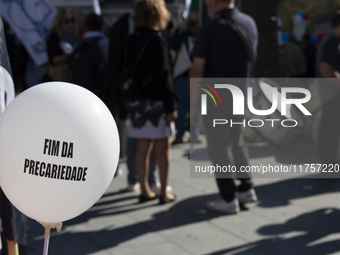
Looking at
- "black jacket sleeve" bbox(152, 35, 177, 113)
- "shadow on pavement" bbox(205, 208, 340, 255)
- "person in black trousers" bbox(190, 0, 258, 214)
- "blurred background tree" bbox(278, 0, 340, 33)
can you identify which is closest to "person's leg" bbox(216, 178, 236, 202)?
"person in black trousers" bbox(190, 0, 258, 214)

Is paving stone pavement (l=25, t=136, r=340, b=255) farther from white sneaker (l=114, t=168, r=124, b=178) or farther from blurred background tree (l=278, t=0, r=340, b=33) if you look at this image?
blurred background tree (l=278, t=0, r=340, b=33)

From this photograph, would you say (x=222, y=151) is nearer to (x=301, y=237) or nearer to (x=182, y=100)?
(x=301, y=237)

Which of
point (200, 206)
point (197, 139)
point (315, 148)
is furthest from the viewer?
point (197, 139)

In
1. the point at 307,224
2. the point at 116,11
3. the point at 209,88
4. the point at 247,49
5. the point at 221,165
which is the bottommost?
the point at 307,224

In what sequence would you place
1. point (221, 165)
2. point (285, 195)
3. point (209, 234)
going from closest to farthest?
point (209, 234) < point (221, 165) < point (285, 195)

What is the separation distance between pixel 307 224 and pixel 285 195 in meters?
0.77

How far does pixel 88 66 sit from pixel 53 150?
303cm

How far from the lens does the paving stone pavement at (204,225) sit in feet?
11.2

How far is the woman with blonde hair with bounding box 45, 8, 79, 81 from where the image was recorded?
505 cm

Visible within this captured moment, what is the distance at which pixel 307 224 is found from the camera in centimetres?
387

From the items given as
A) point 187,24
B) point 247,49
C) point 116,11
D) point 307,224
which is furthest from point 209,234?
point 116,11

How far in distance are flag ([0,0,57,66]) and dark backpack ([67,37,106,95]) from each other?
1.43 meters

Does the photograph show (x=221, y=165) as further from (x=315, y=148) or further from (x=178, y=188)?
(x=315, y=148)

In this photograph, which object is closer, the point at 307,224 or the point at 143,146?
the point at 307,224
